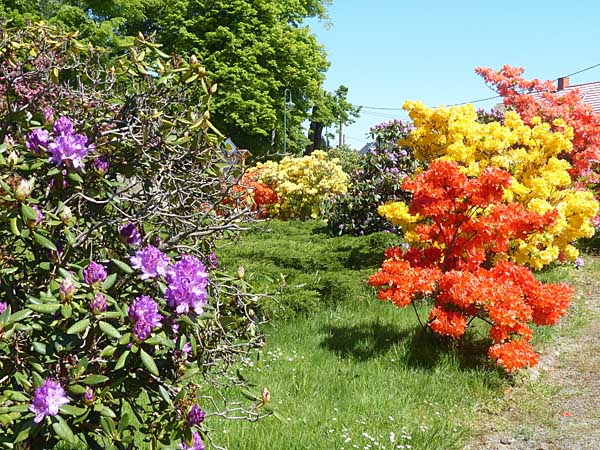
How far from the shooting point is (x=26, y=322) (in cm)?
176

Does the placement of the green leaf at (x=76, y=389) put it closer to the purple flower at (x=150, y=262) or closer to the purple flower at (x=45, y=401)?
the purple flower at (x=45, y=401)

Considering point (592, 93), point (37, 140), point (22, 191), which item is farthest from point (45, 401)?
point (592, 93)

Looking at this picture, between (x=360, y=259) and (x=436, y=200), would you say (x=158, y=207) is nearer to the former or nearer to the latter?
(x=436, y=200)

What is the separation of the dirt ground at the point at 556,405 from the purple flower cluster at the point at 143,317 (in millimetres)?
2629

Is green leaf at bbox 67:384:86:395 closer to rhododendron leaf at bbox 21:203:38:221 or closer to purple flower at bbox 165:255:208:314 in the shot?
purple flower at bbox 165:255:208:314

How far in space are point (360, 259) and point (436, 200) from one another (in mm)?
3492

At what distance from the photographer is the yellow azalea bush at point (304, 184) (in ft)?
42.1

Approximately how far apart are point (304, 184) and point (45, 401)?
11.5m

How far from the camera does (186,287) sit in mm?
1793

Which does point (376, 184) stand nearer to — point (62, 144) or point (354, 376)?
point (354, 376)

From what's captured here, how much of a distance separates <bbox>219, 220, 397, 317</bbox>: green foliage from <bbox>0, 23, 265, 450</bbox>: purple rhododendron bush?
313cm

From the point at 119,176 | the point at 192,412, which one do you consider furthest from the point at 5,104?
the point at 192,412

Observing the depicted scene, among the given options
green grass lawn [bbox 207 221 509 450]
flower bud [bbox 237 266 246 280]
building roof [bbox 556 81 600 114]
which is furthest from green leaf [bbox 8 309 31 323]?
building roof [bbox 556 81 600 114]

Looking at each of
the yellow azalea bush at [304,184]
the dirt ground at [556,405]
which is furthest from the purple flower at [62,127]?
the yellow azalea bush at [304,184]
